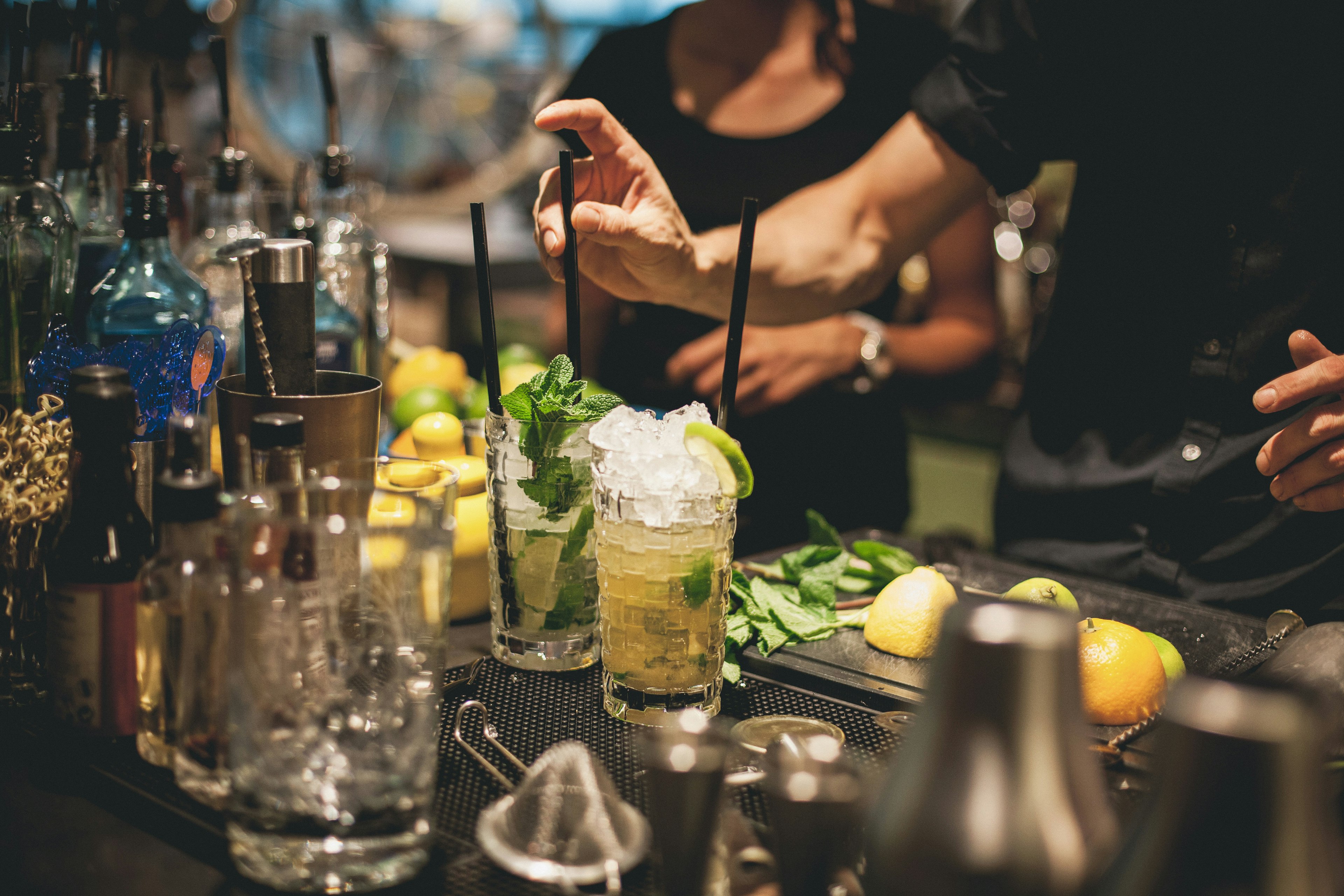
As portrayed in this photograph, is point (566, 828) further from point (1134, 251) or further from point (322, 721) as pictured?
point (1134, 251)

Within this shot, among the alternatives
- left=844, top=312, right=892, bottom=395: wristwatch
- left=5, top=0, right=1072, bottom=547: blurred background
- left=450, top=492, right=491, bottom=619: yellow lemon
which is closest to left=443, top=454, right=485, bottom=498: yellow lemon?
left=450, top=492, right=491, bottom=619: yellow lemon

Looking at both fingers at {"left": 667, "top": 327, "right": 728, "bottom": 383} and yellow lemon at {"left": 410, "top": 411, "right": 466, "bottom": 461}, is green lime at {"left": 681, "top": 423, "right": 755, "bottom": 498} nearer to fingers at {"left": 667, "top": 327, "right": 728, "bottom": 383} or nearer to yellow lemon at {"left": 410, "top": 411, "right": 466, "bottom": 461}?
yellow lemon at {"left": 410, "top": 411, "right": 466, "bottom": 461}

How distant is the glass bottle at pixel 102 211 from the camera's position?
1222 mm

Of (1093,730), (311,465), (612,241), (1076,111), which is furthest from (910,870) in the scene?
(1076,111)

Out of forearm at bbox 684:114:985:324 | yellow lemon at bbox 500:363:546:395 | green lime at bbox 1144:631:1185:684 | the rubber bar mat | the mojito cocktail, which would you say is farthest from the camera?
yellow lemon at bbox 500:363:546:395

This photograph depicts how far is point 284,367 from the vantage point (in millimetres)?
927

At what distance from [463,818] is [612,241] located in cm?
64

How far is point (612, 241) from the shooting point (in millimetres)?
1136

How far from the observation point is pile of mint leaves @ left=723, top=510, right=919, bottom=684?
107cm

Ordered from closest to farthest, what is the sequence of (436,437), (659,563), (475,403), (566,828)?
(566,828) < (659,563) < (436,437) < (475,403)

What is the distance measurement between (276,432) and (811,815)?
19.1 inches

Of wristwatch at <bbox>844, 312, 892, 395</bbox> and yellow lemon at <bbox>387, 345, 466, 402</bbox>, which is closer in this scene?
yellow lemon at <bbox>387, 345, 466, 402</bbox>

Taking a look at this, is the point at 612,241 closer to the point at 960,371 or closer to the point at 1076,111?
the point at 1076,111

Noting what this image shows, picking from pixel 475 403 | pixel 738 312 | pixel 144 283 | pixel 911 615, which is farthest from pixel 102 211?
pixel 911 615
